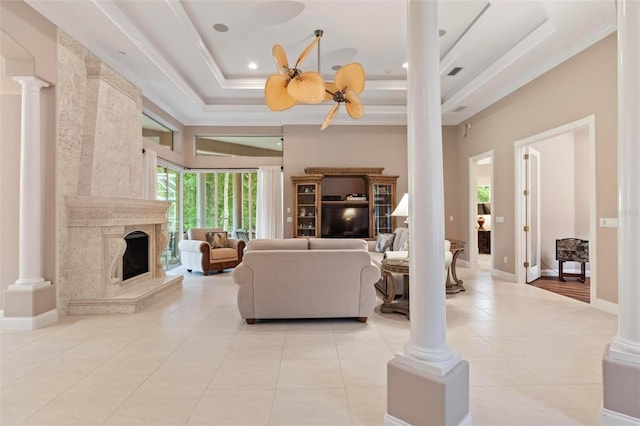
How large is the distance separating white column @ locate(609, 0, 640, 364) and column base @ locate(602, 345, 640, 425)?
43mm

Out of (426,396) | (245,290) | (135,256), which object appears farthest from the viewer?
(135,256)

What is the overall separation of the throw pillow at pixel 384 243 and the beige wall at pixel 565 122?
1.92 metres

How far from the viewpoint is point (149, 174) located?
604 centimetres

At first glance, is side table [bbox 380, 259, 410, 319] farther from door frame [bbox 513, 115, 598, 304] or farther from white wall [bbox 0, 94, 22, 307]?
white wall [bbox 0, 94, 22, 307]

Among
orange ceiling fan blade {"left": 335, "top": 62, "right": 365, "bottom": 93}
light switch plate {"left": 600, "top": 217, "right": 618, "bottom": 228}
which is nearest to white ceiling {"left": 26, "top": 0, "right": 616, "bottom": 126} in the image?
orange ceiling fan blade {"left": 335, "top": 62, "right": 365, "bottom": 93}

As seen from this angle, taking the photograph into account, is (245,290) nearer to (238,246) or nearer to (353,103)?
(353,103)

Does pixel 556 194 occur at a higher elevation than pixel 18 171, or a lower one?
lower

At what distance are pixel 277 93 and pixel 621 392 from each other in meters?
3.57

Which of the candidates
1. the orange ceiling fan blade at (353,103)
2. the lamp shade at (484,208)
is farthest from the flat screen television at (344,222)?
the lamp shade at (484,208)

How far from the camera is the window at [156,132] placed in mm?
6328

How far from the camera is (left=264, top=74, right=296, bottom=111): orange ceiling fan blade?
3.60m

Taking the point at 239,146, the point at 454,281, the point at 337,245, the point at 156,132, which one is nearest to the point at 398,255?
the point at 454,281

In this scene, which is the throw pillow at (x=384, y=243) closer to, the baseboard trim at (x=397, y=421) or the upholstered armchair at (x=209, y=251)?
the upholstered armchair at (x=209, y=251)

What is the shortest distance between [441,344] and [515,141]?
519 cm
